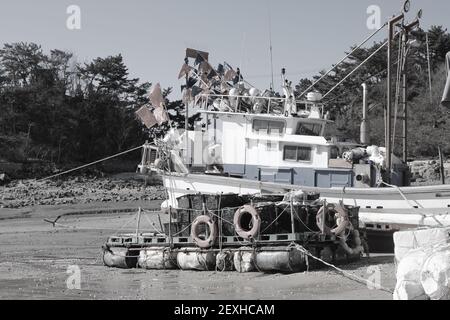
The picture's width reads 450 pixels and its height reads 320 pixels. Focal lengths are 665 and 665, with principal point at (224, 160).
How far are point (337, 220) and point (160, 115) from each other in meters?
11.3

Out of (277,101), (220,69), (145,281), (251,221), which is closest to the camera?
(145,281)

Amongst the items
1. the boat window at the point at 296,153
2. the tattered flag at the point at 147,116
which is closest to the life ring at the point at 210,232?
the boat window at the point at 296,153

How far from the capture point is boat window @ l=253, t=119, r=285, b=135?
74.2ft

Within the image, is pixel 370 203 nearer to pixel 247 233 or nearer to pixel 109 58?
pixel 247 233

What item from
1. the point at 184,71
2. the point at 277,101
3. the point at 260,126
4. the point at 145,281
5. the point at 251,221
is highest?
the point at 184,71

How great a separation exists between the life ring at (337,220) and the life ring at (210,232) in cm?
237

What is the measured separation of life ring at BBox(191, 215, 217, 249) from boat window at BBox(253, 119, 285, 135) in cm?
791

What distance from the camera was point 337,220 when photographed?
596 inches

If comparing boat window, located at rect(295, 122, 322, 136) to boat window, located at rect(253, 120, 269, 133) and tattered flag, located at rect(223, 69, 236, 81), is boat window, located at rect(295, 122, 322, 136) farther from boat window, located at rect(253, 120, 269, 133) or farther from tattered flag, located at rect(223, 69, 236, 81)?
tattered flag, located at rect(223, 69, 236, 81)

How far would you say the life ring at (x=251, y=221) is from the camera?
14.6 metres

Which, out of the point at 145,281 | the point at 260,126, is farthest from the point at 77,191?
the point at 145,281

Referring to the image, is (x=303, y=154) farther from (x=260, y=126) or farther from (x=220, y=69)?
(x=220, y=69)

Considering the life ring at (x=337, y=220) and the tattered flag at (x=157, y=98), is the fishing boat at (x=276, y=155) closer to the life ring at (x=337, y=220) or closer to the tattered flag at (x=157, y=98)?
the tattered flag at (x=157, y=98)
